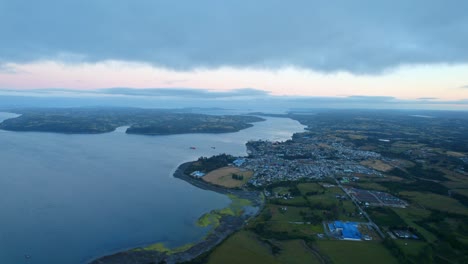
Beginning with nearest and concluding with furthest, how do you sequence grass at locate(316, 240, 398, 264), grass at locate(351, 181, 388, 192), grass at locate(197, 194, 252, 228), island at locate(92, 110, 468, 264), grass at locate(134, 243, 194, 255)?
grass at locate(316, 240, 398, 264) < island at locate(92, 110, 468, 264) < grass at locate(134, 243, 194, 255) < grass at locate(197, 194, 252, 228) < grass at locate(351, 181, 388, 192)

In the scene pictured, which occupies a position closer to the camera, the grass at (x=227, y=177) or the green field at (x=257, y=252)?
the green field at (x=257, y=252)

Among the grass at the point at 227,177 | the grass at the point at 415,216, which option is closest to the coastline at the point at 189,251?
the grass at the point at 227,177

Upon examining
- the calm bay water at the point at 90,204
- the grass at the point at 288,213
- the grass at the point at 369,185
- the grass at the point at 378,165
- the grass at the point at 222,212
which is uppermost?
the grass at the point at 378,165

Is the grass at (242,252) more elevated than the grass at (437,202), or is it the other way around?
the grass at (437,202)

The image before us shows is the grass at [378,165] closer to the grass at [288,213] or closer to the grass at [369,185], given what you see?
the grass at [369,185]

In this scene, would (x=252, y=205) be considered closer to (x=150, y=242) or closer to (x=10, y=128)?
(x=150, y=242)

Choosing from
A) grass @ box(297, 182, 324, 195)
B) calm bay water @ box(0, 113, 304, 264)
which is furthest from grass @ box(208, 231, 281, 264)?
grass @ box(297, 182, 324, 195)

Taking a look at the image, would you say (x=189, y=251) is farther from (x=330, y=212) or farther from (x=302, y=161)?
(x=302, y=161)

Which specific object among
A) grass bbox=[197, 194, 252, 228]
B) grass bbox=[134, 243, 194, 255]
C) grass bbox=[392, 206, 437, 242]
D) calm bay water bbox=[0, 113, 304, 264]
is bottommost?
calm bay water bbox=[0, 113, 304, 264]

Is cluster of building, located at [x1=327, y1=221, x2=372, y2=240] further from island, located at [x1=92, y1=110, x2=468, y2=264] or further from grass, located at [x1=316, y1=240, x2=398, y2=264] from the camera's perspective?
grass, located at [x1=316, y1=240, x2=398, y2=264]
